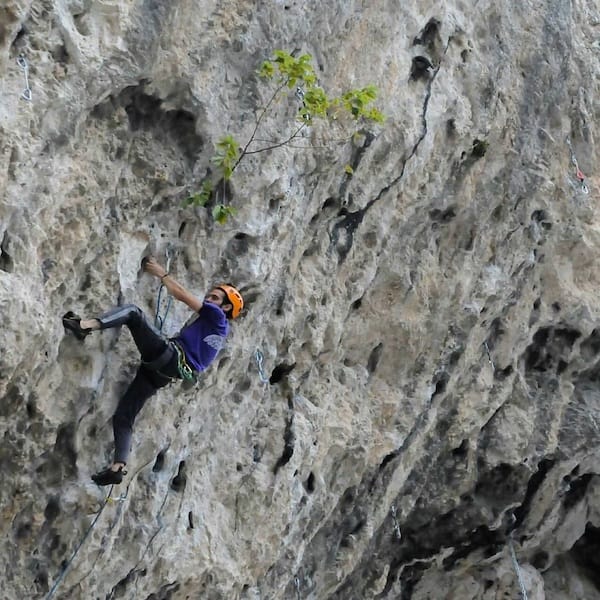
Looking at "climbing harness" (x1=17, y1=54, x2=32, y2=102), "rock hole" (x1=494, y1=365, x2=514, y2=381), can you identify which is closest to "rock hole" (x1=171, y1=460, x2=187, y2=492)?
"climbing harness" (x1=17, y1=54, x2=32, y2=102)

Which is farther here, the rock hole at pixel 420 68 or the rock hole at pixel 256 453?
the rock hole at pixel 420 68

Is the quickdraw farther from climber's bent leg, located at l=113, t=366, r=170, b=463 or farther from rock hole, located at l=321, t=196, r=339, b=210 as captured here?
rock hole, located at l=321, t=196, r=339, b=210

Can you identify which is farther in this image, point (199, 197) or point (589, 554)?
point (589, 554)

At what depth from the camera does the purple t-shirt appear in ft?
16.3

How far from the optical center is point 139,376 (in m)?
4.88

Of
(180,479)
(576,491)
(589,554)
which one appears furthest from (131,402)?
(589,554)

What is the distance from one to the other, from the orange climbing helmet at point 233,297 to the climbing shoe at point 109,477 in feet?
3.43

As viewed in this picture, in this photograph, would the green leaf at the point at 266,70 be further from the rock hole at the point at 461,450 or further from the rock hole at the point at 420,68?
the rock hole at the point at 461,450

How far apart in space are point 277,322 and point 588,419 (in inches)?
156

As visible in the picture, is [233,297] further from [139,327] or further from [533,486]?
[533,486]

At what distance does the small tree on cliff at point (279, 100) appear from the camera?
17.1ft

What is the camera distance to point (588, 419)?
8.77 meters

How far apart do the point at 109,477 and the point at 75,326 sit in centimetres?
79

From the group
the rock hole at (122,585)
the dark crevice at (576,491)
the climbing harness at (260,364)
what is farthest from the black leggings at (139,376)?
the dark crevice at (576,491)
